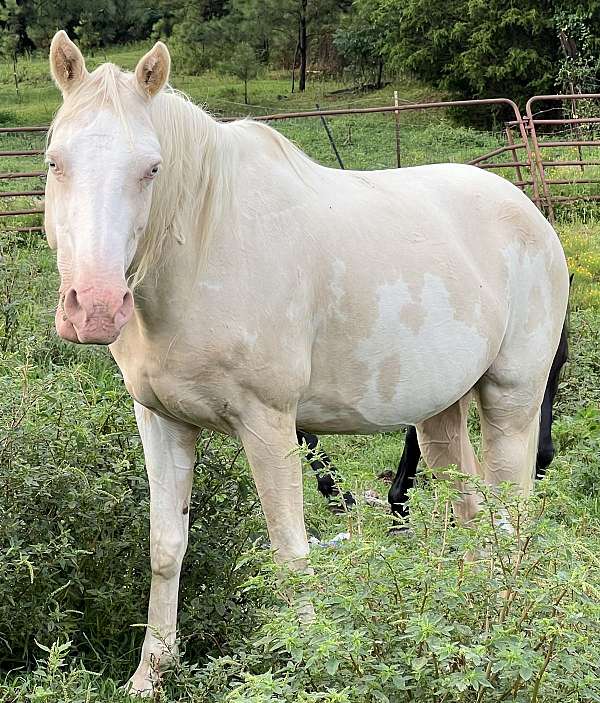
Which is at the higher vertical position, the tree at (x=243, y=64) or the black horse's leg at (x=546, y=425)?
the black horse's leg at (x=546, y=425)

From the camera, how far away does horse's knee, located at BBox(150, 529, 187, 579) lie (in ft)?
10.9

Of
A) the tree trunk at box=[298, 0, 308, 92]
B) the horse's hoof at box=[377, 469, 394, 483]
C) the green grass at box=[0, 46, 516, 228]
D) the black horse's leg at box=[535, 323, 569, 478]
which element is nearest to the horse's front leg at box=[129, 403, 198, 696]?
the black horse's leg at box=[535, 323, 569, 478]

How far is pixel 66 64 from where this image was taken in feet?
9.07

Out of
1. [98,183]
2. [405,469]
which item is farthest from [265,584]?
[405,469]

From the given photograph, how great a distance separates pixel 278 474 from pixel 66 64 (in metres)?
1.38

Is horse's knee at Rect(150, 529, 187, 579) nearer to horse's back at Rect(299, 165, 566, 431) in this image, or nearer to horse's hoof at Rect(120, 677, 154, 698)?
horse's hoof at Rect(120, 677, 154, 698)

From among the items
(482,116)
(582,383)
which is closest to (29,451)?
(582,383)

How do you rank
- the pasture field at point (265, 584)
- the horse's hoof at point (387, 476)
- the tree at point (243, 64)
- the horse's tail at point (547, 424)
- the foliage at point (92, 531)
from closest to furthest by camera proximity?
the pasture field at point (265, 584), the foliage at point (92, 531), the horse's tail at point (547, 424), the horse's hoof at point (387, 476), the tree at point (243, 64)

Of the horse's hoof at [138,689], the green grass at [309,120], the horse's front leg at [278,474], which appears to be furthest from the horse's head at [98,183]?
the green grass at [309,120]

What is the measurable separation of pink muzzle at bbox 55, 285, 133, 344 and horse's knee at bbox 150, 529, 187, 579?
104 cm

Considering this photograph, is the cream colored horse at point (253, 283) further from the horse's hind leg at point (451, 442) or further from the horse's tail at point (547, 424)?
the horse's tail at point (547, 424)

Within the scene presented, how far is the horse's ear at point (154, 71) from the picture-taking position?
2.75m

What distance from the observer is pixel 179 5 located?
35.2 m

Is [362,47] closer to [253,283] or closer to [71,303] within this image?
[253,283]
